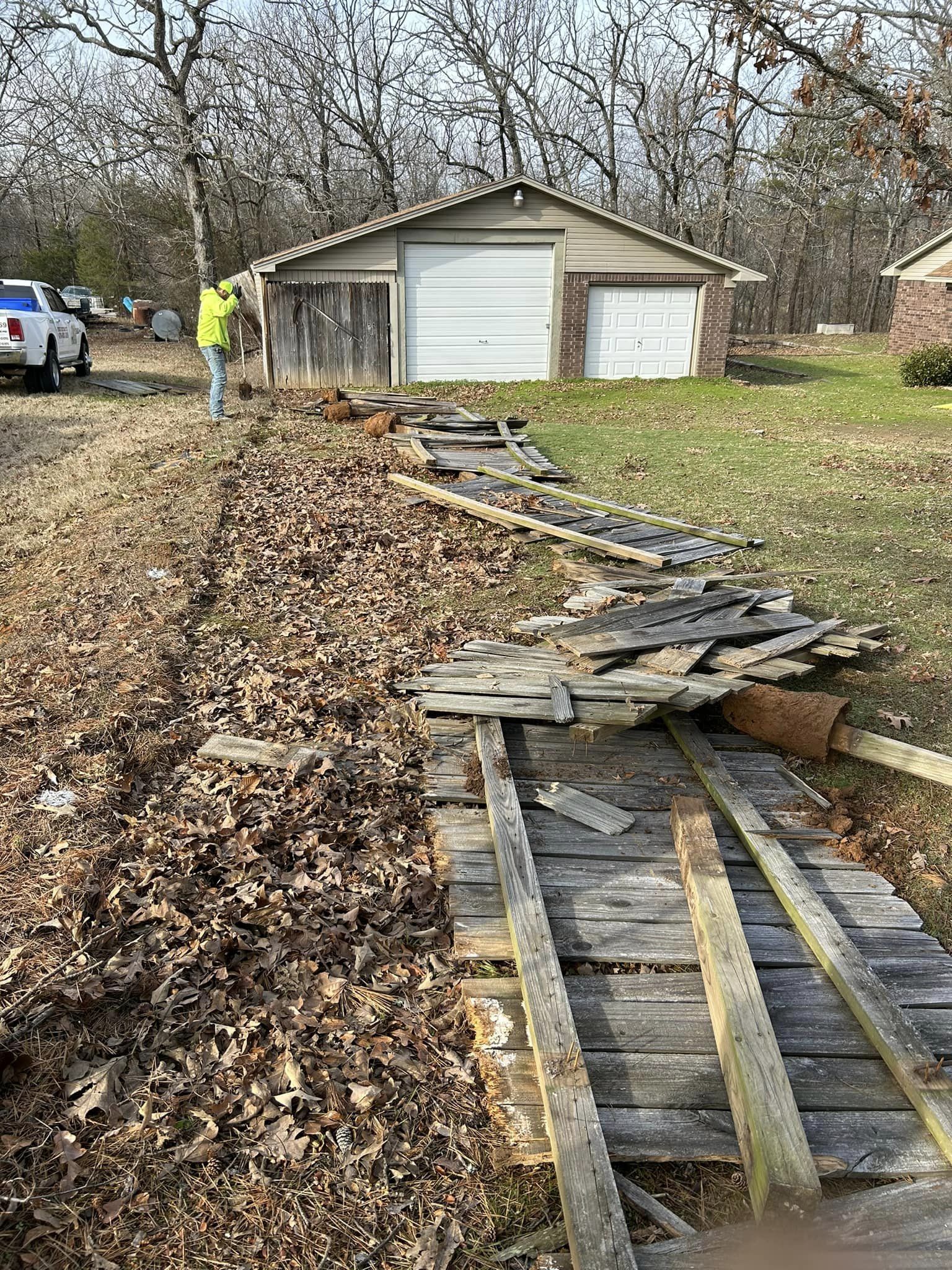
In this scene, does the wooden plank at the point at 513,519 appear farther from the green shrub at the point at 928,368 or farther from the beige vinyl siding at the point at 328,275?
A: the green shrub at the point at 928,368

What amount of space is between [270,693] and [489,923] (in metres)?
2.42

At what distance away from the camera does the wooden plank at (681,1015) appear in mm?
3094

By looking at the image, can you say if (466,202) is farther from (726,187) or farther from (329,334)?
(726,187)

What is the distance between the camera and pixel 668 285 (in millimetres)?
21000

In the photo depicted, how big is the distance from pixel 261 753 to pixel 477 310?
17.7 m

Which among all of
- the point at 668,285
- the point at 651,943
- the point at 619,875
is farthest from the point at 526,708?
Answer: the point at 668,285

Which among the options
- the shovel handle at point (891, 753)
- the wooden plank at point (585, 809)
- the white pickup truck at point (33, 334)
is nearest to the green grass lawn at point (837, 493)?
the shovel handle at point (891, 753)

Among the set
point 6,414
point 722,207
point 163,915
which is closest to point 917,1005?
point 163,915

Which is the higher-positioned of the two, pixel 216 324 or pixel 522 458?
pixel 216 324

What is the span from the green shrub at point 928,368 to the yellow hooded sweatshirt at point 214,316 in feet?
54.0

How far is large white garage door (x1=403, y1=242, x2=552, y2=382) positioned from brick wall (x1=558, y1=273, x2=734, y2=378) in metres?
0.45

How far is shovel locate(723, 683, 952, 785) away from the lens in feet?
15.4

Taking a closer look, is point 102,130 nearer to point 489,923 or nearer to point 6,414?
point 6,414

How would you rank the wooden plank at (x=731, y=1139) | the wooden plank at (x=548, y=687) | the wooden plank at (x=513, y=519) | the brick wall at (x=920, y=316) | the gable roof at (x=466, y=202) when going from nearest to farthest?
the wooden plank at (x=731, y=1139) < the wooden plank at (x=548, y=687) < the wooden plank at (x=513, y=519) < the gable roof at (x=466, y=202) < the brick wall at (x=920, y=316)
